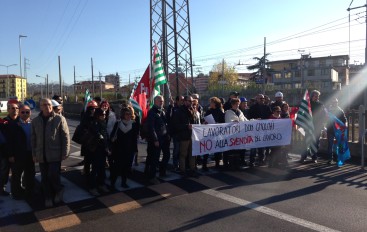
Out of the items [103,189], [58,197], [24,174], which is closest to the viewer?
[58,197]

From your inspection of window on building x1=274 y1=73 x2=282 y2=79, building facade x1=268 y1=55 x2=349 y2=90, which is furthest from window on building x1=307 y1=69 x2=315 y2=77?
window on building x1=274 y1=73 x2=282 y2=79

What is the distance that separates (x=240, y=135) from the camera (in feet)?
28.6

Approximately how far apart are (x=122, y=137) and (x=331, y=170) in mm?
5055

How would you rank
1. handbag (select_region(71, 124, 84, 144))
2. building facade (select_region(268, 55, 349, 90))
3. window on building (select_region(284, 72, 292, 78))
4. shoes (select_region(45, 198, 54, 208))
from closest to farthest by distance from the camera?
shoes (select_region(45, 198, 54, 208))
handbag (select_region(71, 124, 84, 144))
building facade (select_region(268, 55, 349, 90))
window on building (select_region(284, 72, 292, 78))

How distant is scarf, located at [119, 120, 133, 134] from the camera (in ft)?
22.7

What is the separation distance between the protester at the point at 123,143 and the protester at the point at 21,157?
152cm

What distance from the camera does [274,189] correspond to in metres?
6.86

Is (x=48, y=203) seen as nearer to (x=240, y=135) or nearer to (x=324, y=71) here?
(x=240, y=135)

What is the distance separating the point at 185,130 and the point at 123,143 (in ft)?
5.11

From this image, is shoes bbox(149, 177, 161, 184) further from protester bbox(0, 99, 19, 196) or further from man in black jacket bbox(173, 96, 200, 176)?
protester bbox(0, 99, 19, 196)

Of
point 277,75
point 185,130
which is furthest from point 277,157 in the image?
point 277,75

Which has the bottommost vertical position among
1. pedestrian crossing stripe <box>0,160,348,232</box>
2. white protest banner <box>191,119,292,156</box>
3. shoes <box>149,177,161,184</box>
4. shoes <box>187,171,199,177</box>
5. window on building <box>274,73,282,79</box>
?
pedestrian crossing stripe <box>0,160,348,232</box>

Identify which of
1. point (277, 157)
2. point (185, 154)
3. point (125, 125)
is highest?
point (125, 125)

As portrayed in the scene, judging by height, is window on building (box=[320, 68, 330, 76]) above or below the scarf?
above
